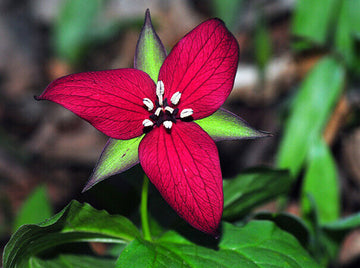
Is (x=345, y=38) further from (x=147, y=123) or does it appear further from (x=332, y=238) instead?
(x=147, y=123)

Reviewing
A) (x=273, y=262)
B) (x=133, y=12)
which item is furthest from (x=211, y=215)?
(x=133, y=12)

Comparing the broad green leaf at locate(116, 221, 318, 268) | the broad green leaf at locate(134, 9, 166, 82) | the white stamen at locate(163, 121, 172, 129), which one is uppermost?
the broad green leaf at locate(134, 9, 166, 82)

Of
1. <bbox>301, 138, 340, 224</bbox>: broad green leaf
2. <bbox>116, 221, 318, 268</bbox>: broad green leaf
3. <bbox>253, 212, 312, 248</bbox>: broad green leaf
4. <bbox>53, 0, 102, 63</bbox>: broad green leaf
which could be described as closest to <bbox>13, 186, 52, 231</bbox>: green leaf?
<bbox>116, 221, 318, 268</bbox>: broad green leaf

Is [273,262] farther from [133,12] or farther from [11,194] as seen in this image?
[133,12]

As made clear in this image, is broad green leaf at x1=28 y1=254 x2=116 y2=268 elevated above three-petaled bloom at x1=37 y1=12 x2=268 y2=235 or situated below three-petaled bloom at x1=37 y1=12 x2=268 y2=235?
below

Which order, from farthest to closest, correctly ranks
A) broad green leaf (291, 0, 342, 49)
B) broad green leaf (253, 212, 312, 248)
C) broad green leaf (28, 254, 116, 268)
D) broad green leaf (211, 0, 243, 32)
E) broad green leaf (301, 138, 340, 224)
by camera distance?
broad green leaf (211, 0, 243, 32) → broad green leaf (291, 0, 342, 49) → broad green leaf (301, 138, 340, 224) → broad green leaf (253, 212, 312, 248) → broad green leaf (28, 254, 116, 268)

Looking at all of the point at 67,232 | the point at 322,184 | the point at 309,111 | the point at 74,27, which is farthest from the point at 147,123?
the point at 74,27

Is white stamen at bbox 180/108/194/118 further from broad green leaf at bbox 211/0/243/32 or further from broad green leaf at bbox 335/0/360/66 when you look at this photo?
broad green leaf at bbox 211/0/243/32

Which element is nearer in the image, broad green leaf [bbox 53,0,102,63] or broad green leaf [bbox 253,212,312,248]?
broad green leaf [bbox 253,212,312,248]
